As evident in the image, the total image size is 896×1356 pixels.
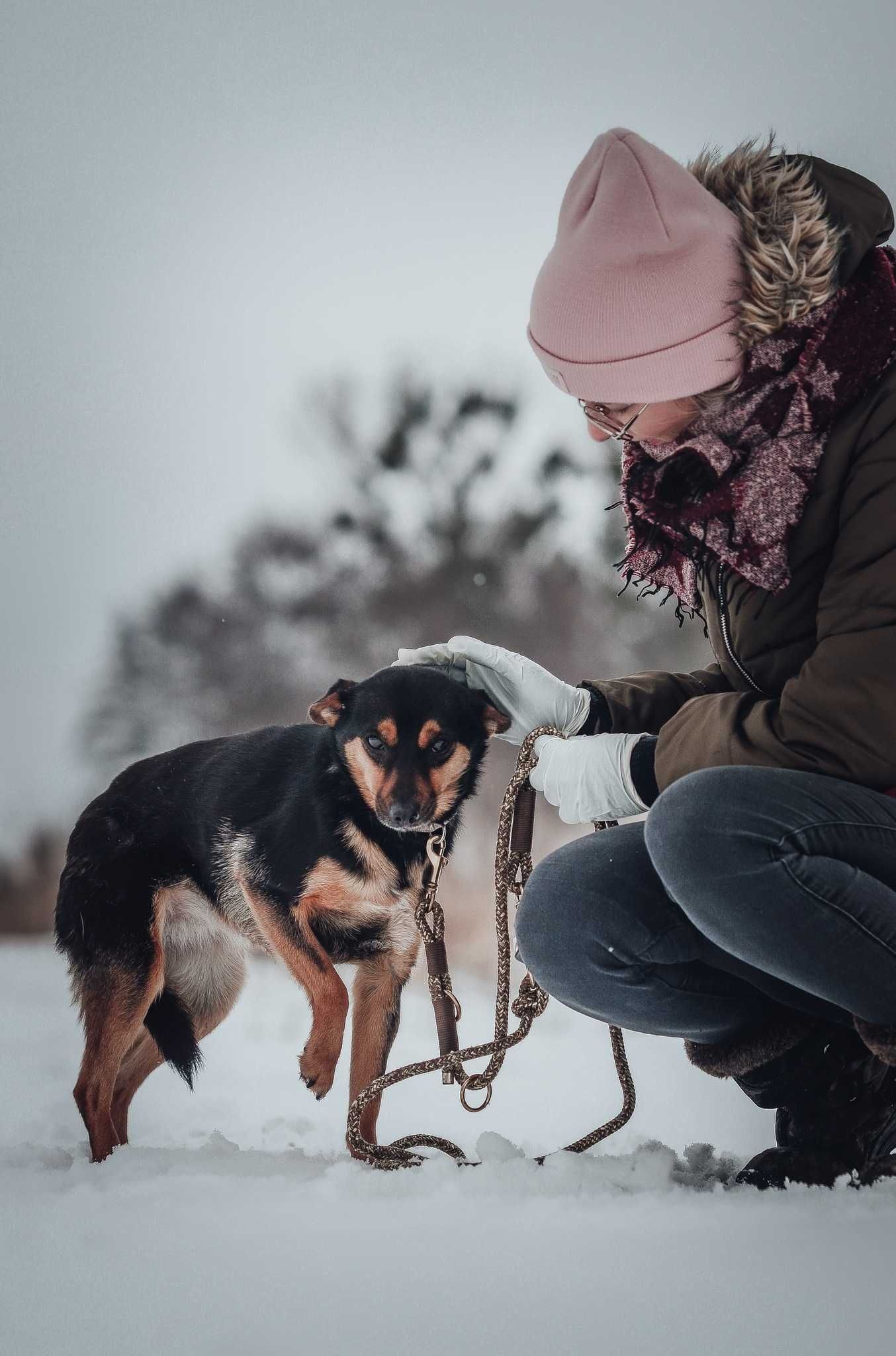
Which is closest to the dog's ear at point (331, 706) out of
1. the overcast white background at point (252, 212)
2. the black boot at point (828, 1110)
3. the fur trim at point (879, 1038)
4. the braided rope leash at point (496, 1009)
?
the braided rope leash at point (496, 1009)

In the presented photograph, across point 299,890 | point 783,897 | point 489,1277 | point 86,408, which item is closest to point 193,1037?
point 299,890

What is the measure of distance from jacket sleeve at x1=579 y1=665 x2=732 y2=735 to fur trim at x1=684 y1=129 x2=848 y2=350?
2.13 ft

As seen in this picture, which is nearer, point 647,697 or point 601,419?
point 601,419

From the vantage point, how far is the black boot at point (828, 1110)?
1507mm

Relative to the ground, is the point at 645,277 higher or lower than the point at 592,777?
higher

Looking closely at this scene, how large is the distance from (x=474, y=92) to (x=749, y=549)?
7.25 feet

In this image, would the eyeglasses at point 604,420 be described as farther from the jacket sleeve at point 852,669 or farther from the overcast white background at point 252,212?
the overcast white background at point 252,212

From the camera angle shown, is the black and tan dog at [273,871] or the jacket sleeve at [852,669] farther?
the black and tan dog at [273,871]

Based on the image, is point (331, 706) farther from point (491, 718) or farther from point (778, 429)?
point (778, 429)

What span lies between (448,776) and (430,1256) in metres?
0.97

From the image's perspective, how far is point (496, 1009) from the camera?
1.61 metres

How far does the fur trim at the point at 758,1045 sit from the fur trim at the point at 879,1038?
7.4 inches

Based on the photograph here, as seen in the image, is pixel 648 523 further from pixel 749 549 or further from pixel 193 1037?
pixel 193 1037

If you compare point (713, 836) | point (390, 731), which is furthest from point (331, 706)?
point (713, 836)
